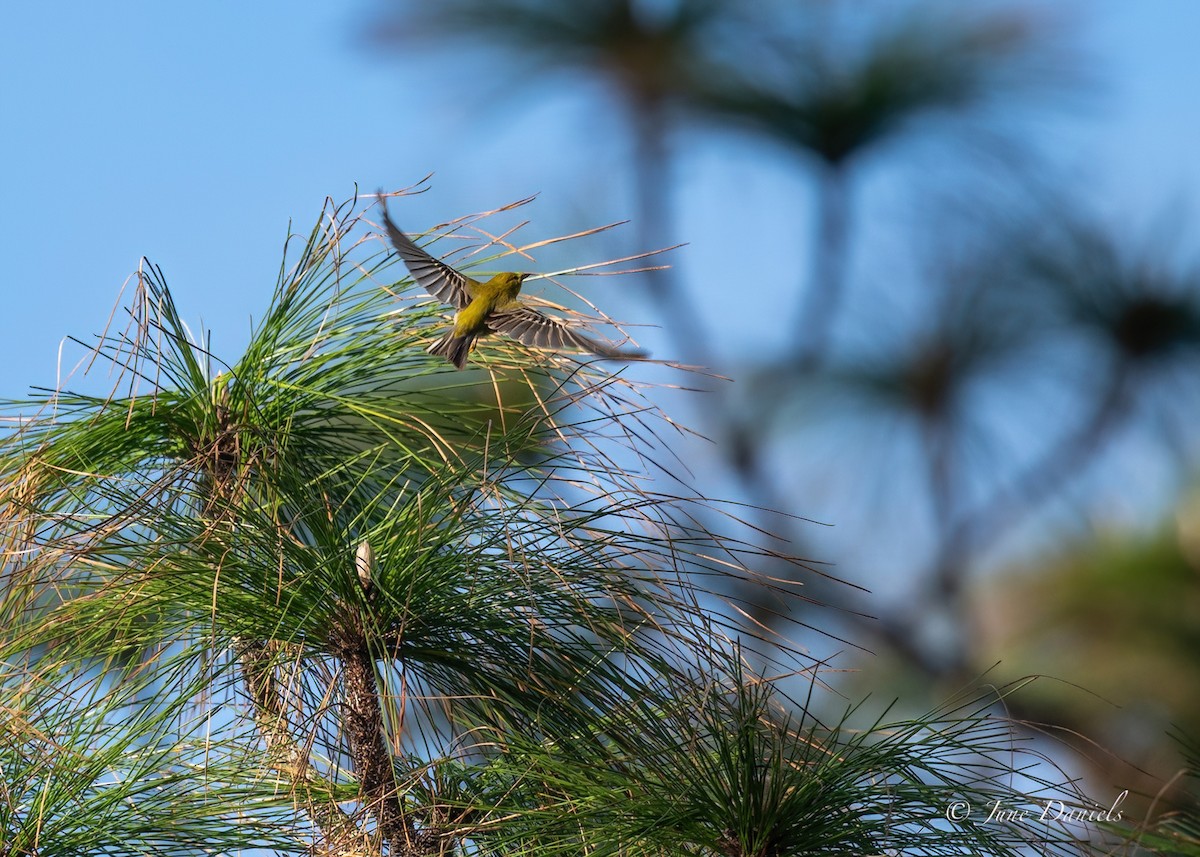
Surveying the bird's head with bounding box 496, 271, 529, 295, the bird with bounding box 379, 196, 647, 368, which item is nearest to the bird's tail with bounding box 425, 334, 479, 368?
the bird with bounding box 379, 196, 647, 368

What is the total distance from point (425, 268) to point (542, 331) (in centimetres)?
16

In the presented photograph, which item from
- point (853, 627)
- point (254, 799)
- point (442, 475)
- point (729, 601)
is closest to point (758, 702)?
point (729, 601)

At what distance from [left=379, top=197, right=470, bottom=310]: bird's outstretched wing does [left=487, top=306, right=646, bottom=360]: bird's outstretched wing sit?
7cm

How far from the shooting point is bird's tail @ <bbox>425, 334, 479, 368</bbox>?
1.51 m

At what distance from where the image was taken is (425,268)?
5.17 ft

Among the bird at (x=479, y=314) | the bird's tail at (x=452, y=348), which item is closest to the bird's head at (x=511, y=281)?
the bird at (x=479, y=314)

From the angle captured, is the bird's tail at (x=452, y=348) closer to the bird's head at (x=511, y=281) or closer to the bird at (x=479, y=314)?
the bird at (x=479, y=314)

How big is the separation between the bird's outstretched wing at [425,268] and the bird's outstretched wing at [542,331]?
0.22 feet

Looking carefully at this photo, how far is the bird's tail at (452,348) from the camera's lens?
1.51 meters

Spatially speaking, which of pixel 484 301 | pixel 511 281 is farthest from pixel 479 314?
pixel 511 281

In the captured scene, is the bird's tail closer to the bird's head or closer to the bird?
the bird

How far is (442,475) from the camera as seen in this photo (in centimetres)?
132

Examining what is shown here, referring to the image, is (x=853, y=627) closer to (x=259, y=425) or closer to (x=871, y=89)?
(x=871, y=89)

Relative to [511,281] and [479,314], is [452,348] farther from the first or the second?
[511,281]
